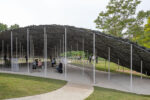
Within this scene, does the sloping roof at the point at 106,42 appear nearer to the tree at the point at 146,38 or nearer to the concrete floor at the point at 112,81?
the concrete floor at the point at 112,81

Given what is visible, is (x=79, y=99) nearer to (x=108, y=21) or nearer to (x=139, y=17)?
(x=108, y=21)

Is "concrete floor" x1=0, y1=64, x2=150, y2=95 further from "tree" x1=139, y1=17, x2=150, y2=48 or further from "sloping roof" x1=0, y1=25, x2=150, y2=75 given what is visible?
"tree" x1=139, y1=17, x2=150, y2=48

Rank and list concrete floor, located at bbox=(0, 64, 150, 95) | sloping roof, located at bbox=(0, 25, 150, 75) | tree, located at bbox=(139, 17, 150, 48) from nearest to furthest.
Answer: concrete floor, located at bbox=(0, 64, 150, 95) < sloping roof, located at bbox=(0, 25, 150, 75) < tree, located at bbox=(139, 17, 150, 48)

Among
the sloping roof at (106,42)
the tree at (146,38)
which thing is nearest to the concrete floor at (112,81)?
the sloping roof at (106,42)

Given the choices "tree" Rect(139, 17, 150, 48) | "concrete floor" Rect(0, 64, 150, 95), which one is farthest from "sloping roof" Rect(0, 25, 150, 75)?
"tree" Rect(139, 17, 150, 48)

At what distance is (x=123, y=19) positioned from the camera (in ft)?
72.4

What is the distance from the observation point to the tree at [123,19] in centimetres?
2147

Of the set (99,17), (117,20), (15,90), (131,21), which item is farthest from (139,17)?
(15,90)

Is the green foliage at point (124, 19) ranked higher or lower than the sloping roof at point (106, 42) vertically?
higher

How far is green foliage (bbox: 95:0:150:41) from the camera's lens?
21469 mm

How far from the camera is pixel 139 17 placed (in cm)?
2161

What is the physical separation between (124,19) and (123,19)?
16 cm

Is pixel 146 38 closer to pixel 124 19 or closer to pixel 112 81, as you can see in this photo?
pixel 124 19

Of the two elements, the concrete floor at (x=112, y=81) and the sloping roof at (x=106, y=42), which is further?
the sloping roof at (x=106, y=42)
